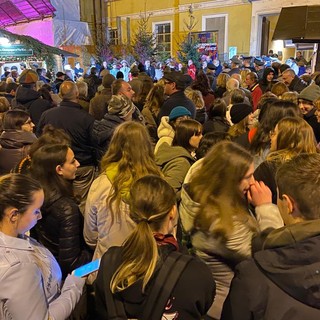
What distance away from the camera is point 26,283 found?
131cm

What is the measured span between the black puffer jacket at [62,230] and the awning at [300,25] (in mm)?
4410

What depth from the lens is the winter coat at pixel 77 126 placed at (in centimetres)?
369

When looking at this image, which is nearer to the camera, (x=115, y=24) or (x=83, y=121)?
(x=83, y=121)

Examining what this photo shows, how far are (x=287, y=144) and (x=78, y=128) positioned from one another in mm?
2201

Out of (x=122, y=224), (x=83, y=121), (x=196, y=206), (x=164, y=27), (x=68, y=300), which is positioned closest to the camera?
(x=68, y=300)

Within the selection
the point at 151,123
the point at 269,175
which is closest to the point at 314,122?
the point at 269,175

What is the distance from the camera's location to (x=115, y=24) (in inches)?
1016

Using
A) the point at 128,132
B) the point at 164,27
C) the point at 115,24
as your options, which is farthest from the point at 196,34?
the point at 128,132

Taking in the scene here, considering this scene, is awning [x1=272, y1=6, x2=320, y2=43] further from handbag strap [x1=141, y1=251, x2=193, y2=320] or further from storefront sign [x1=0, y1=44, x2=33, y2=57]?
storefront sign [x1=0, y1=44, x2=33, y2=57]

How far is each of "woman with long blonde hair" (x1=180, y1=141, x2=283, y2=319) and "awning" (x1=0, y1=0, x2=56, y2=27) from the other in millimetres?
19496

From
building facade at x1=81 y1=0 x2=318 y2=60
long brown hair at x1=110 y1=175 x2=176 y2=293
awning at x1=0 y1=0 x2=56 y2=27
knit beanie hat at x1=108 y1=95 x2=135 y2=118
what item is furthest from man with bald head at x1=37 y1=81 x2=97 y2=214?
awning at x1=0 y1=0 x2=56 y2=27

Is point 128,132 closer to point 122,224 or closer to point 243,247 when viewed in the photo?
point 122,224

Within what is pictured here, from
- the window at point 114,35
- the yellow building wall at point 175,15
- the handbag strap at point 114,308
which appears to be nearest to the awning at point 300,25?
the handbag strap at point 114,308

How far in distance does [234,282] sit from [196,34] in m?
20.4
